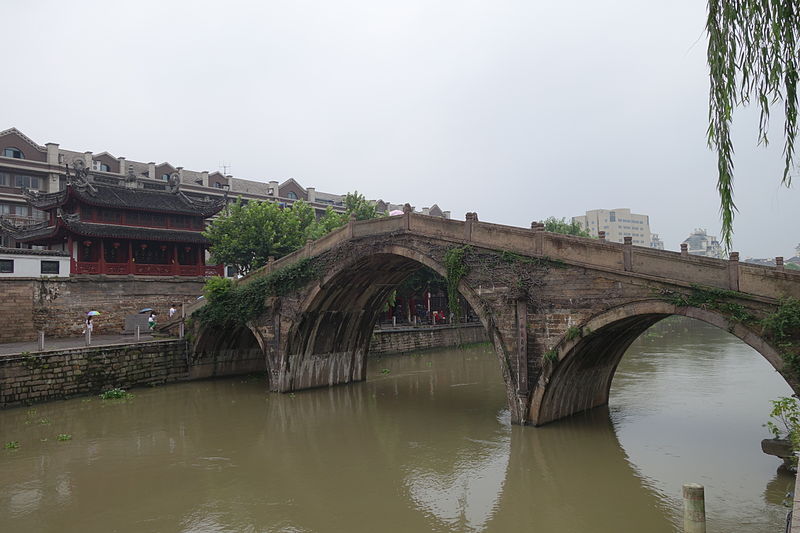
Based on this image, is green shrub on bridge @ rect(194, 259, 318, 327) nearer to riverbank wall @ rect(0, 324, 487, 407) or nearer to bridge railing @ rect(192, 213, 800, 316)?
riverbank wall @ rect(0, 324, 487, 407)

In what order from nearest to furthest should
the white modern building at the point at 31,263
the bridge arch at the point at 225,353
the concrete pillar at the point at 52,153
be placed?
the bridge arch at the point at 225,353, the white modern building at the point at 31,263, the concrete pillar at the point at 52,153

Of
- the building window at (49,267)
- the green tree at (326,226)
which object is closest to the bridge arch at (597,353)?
the green tree at (326,226)

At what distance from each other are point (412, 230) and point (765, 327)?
9.55 meters

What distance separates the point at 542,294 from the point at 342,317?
9.93 metres

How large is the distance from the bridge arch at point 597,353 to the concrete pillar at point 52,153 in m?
42.1

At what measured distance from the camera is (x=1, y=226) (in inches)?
1309

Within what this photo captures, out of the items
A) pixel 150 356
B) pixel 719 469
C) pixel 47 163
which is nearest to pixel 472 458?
pixel 719 469

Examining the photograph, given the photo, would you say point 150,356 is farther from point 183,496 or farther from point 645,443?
point 645,443

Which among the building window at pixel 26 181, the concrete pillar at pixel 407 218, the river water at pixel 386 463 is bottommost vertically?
the river water at pixel 386 463

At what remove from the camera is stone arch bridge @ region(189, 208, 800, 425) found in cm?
1155

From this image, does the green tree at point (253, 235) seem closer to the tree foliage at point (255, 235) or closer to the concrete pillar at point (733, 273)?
the tree foliage at point (255, 235)

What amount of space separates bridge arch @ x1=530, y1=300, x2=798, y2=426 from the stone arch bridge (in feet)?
0.10

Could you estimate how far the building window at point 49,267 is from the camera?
27047 mm

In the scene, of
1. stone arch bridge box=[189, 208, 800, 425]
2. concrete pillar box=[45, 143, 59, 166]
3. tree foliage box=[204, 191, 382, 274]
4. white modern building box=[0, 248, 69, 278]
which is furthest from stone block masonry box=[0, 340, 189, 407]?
concrete pillar box=[45, 143, 59, 166]
